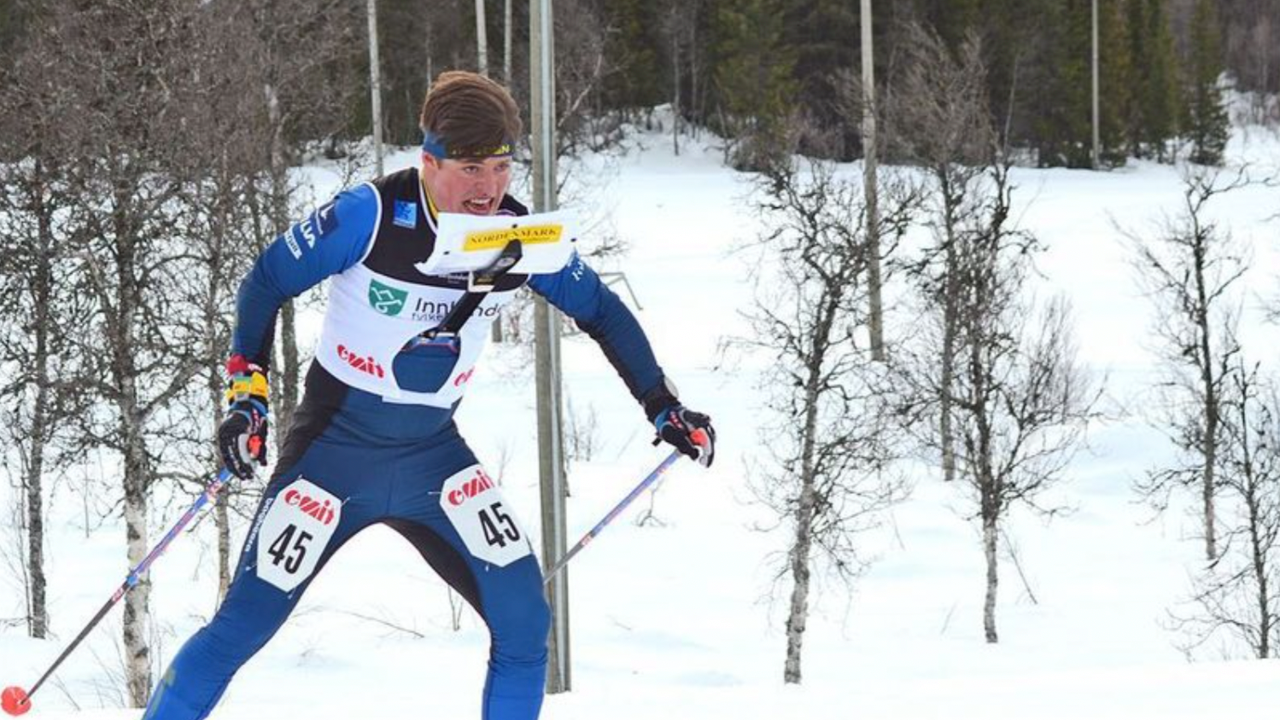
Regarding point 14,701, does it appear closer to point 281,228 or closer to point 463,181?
point 463,181

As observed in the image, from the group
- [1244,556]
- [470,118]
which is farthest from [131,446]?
[1244,556]

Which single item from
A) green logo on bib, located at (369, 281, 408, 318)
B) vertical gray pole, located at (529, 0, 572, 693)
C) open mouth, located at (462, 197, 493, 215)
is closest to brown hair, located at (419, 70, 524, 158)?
open mouth, located at (462, 197, 493, 215)

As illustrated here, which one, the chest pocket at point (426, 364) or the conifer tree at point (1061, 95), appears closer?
the chest pocket at point (426, 364)

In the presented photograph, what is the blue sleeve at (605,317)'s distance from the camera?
3600 mm

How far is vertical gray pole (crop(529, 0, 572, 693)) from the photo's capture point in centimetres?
916

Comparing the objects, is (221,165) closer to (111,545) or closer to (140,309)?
(140,309)

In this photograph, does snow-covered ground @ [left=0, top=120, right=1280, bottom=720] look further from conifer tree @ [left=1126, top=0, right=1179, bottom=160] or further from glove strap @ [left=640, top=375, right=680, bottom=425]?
conifer tree @ [left=1126, top=0, right=1179, bottom=160]

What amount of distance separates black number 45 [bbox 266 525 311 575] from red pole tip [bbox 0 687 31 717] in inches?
47.6

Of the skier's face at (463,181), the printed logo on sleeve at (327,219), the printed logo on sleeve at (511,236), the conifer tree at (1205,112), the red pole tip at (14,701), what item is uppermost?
the conifer tree at (1205,112)

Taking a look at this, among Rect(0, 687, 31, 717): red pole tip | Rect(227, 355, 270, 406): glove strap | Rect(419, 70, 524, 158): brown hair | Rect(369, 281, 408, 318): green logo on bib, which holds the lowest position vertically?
Rect(0, 687, 31, 717): red pole tip

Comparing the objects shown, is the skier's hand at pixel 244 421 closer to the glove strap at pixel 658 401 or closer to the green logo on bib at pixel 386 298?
the green logo on bib at pixel 386 298

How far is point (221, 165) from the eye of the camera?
15.3 metres

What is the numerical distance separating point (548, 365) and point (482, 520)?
6.31 meters

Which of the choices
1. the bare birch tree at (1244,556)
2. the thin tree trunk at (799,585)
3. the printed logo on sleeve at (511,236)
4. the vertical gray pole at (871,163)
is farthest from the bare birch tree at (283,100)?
the printed logo on sleeve at (511,236)
